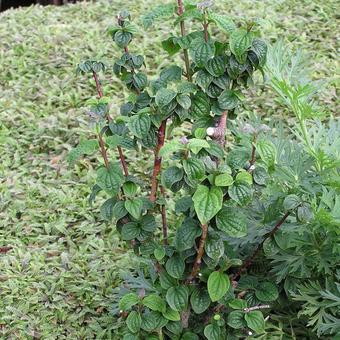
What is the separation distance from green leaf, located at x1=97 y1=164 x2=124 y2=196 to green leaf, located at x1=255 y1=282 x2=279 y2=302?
704mm

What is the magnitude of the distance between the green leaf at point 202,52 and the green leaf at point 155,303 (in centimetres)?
87

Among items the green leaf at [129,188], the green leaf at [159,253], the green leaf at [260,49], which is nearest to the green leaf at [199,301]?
the green leaf at [159,253]

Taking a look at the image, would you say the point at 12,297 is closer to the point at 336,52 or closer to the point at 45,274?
the point at 45,274

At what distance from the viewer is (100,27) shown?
5145 millimetres

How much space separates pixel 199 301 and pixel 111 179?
0.58m

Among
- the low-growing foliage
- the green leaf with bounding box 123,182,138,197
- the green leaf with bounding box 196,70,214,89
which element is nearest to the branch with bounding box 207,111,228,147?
the low-growing foliage

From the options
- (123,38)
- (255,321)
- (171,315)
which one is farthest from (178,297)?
Result: (123,38)

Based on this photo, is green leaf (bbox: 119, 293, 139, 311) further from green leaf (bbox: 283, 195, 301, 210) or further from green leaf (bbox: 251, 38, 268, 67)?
green leaf (bbox: 251, 38, 268, 67)

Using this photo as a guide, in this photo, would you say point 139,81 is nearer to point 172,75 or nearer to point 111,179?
point 172,75

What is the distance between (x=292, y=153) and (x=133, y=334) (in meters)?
0.96

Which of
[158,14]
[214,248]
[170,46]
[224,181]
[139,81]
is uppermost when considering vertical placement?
[158,14]

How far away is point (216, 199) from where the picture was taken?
2082 millimetres

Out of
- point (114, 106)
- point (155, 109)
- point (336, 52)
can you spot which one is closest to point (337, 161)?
point (155, 109)

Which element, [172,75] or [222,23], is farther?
[172,75]
